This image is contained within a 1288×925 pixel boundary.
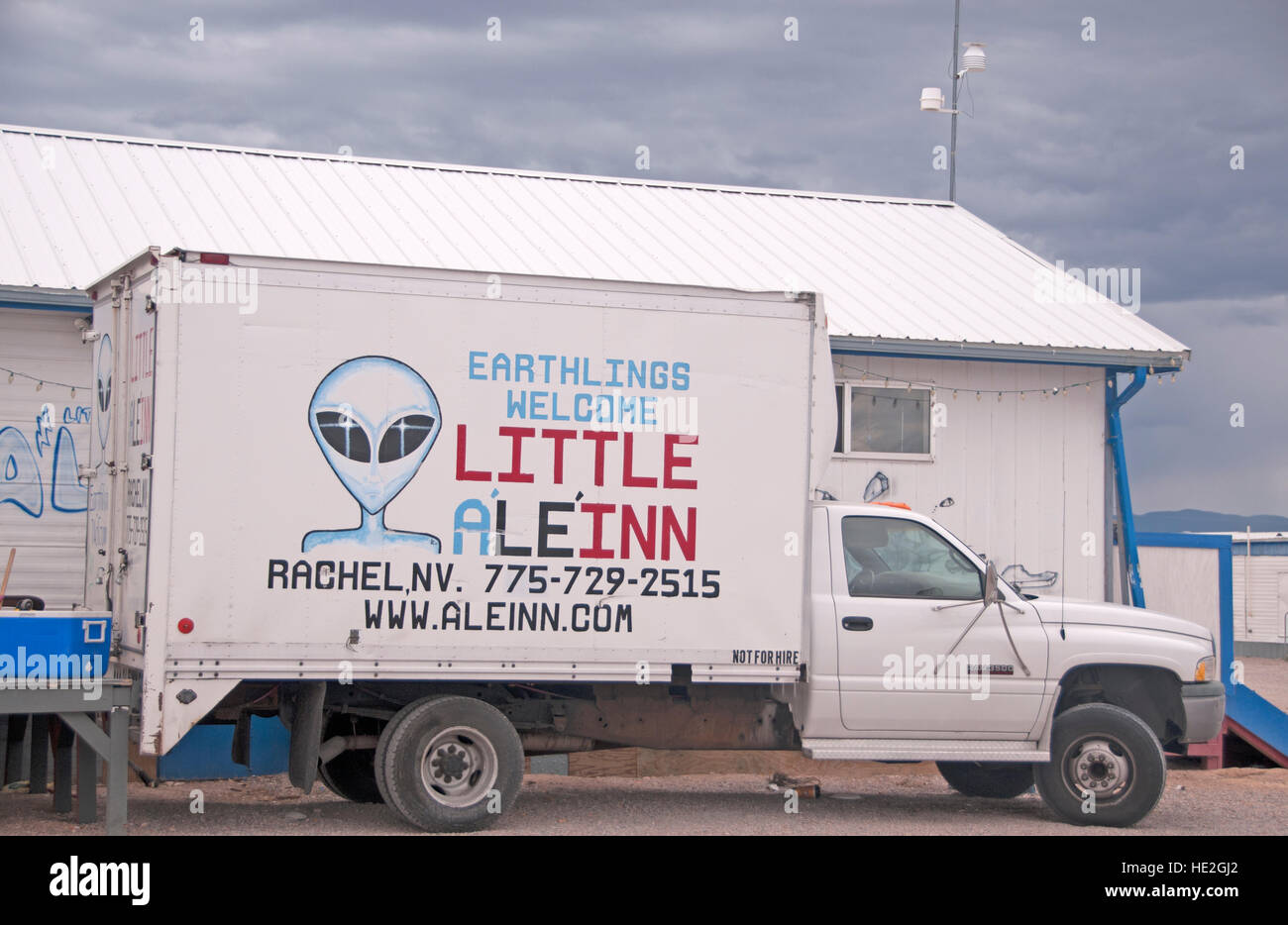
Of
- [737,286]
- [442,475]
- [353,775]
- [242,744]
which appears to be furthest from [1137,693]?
[242,744]

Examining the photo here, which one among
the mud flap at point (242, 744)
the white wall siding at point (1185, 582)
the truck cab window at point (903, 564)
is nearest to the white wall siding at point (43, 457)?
the mud flap at point (242, 744)

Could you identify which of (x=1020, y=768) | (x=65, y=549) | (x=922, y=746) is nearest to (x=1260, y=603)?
(x=1020, y=768)

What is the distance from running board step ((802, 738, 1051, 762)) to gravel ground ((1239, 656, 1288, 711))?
1154cm

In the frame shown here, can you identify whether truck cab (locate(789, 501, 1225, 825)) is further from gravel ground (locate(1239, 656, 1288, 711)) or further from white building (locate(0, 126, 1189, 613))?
gravel ground (locate(1239, 656, 1288, 711))

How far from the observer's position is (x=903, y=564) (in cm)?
945

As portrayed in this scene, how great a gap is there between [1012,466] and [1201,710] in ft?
13.7

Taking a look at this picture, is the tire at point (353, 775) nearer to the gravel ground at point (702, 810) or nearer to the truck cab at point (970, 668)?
the gravel ground at point (702, 810)

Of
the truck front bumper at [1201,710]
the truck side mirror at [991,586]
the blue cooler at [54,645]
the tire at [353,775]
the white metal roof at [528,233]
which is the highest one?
the white metal roof at [528,233]

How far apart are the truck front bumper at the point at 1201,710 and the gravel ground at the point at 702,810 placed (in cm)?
69

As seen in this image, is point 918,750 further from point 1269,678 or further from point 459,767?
point 1269,678

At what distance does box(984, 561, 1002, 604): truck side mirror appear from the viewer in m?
9.23

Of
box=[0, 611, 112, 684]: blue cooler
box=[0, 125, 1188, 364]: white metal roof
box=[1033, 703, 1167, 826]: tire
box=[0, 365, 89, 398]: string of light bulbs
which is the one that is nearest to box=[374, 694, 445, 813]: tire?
box=[0, 611, 112, 684]: blue cooler

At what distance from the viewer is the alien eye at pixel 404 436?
8.52m

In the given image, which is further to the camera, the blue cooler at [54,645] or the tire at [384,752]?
the tire at [384,752]
